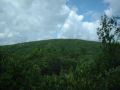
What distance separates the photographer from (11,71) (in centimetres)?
6141

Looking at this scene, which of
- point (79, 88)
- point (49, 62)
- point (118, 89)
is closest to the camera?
point (79, 88)

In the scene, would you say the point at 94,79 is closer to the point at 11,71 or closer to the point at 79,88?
the point at 79,88

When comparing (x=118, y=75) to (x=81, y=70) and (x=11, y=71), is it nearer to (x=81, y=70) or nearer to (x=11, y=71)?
(x=81, y=70)

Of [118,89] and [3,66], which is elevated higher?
[3,66]

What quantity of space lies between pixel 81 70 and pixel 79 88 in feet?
27.5

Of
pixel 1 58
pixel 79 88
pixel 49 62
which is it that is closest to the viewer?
pixel 79 88

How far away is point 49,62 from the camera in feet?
469

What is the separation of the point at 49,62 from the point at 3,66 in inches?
3188

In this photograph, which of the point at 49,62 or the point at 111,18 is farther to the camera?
the point at 49,62

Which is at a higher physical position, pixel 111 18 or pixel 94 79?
pixel 111 18

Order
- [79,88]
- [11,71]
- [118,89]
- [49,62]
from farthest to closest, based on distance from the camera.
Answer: [49,62], [11,71], [118,89], [79,88]

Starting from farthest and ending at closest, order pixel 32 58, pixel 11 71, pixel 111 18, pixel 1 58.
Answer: pixel 32 58, pixel 111 18, pixel 1 58, pixel 11 71

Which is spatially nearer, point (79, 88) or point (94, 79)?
point (79, 88)

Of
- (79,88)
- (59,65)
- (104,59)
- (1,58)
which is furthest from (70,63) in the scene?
(79,88)
